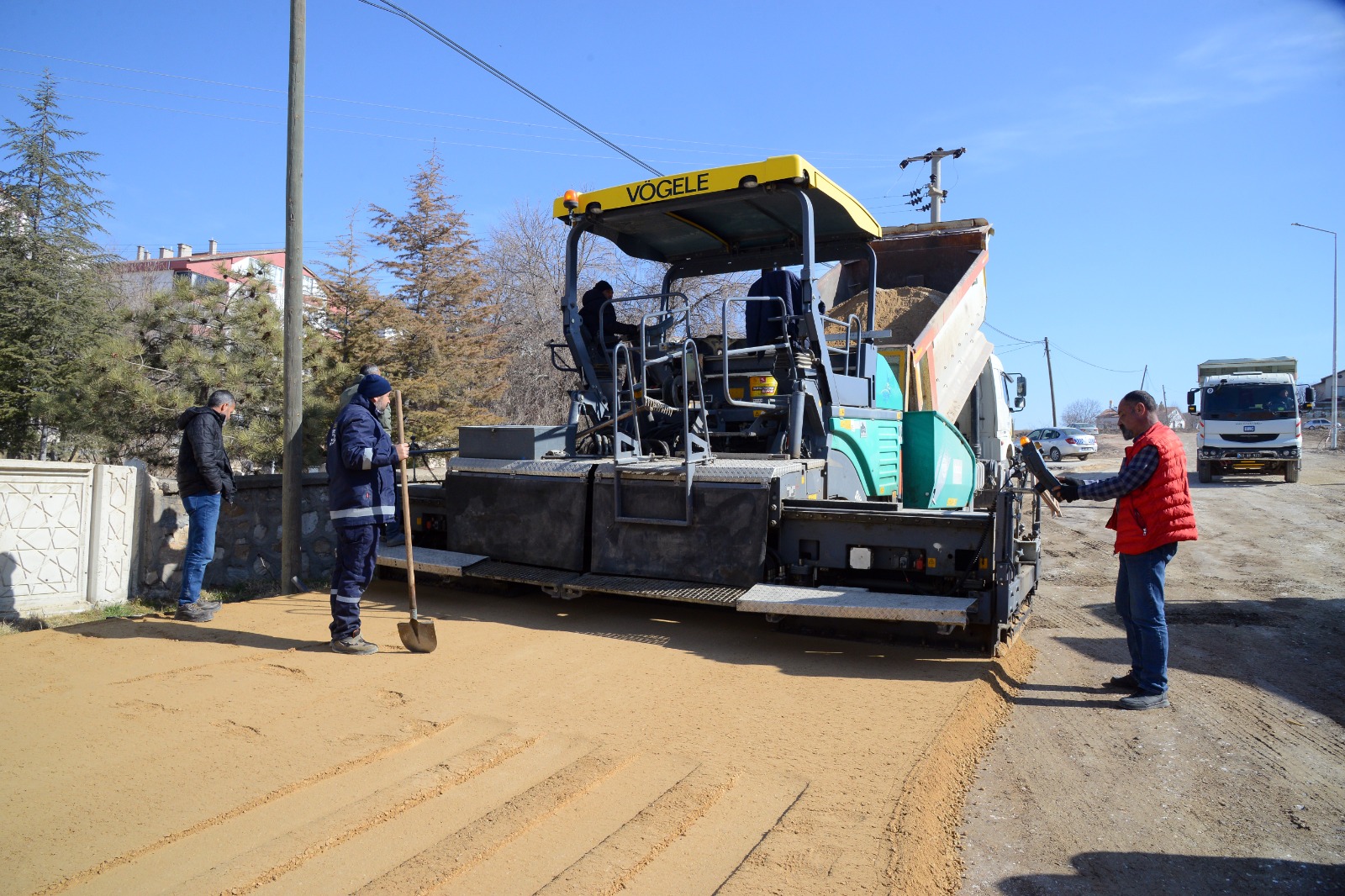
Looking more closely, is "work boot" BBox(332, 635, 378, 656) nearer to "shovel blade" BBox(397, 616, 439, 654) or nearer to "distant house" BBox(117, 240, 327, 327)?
"shovel blade" BBox(397, 616, 439, 654)

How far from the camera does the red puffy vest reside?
4816 mm

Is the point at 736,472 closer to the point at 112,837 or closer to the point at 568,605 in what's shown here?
the point at 568,605

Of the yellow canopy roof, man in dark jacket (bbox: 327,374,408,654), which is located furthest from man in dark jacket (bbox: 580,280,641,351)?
man in dark jacket (bbox: 327,374,408,654)

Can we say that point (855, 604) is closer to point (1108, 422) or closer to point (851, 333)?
point (851, 333)

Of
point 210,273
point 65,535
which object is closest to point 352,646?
point 65,535

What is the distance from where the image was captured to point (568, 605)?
700 cm

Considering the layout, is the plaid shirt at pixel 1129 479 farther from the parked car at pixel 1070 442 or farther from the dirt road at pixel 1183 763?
the parked car at pixel 1070 442

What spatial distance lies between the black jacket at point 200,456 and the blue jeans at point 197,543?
75 millimetres

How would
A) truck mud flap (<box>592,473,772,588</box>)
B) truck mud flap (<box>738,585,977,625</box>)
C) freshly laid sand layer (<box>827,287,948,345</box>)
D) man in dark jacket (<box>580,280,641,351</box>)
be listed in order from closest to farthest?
truck mud flap (<box>738,585,977,625</box>)
truck mud flap (<box>592,473,772,588</box>)
man in dark jacket (<box>580,280,641,351</box>)
freshly laid sand layer (<box>827,287,948,345</box>)

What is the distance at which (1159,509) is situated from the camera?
15.9 feet

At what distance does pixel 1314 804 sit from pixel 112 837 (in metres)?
4.59

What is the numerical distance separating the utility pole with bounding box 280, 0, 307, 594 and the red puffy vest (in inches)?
247

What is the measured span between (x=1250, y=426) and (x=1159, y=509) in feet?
62.7

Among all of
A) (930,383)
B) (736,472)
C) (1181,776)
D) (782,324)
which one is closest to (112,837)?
(736,472)
